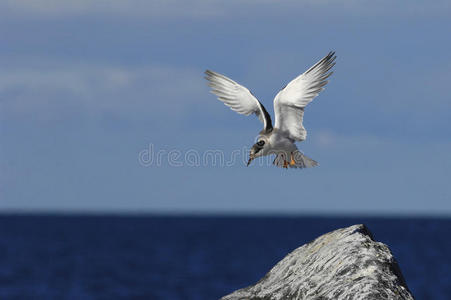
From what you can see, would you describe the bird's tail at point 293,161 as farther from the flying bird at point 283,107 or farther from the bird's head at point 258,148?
the bird's head at point 258,148

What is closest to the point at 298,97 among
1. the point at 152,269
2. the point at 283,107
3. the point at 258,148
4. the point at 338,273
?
the point at 283,107

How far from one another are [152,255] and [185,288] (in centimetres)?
3448

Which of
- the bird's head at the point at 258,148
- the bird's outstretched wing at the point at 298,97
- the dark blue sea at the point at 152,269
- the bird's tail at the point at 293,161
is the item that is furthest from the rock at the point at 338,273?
the dark blue sea at the point at 152,269

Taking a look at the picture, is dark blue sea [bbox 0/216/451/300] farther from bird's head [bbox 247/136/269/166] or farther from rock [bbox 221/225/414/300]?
rock [bbox 221/225/414/300]

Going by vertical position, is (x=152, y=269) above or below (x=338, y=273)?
below

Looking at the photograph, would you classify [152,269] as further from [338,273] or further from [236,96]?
[338,273]

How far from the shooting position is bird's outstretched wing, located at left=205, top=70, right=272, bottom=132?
14172 mm

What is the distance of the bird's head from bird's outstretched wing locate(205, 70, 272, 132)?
0.82 meters

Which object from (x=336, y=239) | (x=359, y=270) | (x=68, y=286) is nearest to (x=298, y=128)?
(x=336, y=239)

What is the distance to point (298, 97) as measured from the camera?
1345cm

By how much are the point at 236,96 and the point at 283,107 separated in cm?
113

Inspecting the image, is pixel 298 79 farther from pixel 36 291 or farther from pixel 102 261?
pixel 102 261

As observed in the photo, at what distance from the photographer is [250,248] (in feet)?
352

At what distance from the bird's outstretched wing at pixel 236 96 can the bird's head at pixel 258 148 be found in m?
0.82
